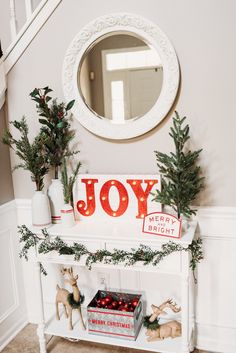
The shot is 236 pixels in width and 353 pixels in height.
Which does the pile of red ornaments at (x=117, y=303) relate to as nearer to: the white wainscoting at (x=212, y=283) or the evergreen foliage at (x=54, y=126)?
the white wainscoting at (x=212, y=283)

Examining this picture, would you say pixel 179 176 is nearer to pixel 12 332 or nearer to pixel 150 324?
pixel 150 324

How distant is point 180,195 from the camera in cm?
195

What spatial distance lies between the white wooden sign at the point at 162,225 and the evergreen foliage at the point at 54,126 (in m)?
0.69

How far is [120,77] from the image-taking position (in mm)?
2146

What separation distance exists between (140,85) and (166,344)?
59.0 inches

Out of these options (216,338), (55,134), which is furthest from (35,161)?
(216,338)

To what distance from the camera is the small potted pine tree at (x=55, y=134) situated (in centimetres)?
220

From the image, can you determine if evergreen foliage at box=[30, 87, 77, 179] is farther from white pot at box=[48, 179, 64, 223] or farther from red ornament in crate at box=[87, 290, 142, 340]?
red ornament in crate at box=[87, 290, 142, 340]

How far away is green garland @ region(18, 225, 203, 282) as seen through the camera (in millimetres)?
1946

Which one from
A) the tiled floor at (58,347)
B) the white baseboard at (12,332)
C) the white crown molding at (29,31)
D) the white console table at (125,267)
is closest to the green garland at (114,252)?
the white console table at (125,267)

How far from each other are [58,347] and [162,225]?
45.1 inches

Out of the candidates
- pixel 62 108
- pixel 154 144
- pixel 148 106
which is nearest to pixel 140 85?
pixel 148 106

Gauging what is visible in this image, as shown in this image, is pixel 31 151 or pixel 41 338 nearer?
pixel 31 151

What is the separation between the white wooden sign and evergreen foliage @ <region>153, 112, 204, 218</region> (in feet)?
0.29
